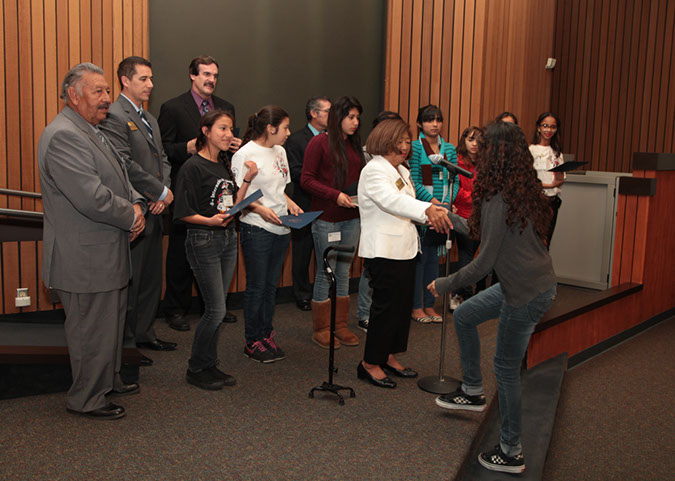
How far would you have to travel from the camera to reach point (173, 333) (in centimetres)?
407

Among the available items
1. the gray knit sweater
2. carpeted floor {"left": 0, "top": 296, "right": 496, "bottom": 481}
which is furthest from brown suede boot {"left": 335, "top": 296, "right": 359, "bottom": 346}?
the gray knit sweater

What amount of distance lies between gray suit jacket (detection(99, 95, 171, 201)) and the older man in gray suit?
540 millimetres

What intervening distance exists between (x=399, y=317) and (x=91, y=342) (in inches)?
56.4

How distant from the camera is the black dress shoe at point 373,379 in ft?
10.7

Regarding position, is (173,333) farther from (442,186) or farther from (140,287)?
(442,186)

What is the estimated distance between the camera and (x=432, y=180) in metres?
4.27

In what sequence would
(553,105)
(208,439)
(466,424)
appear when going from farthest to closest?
(553,105) < (466,424) < (208,439)

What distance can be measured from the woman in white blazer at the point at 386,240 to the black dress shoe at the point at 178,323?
141cm

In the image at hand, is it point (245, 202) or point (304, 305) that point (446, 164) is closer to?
point (245, 202)

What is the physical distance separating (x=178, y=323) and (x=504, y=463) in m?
2.33


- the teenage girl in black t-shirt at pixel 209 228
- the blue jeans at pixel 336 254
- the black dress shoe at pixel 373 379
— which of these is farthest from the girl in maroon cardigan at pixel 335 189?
the teenage girl in black t-shirt at pixel 209 228

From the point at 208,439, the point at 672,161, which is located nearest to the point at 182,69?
the point at 208,439

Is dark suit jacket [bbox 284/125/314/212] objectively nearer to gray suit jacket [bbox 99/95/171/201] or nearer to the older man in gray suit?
gray suit jacket [bbox 99/95/171/201]

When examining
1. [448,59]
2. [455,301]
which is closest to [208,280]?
[455,301]
